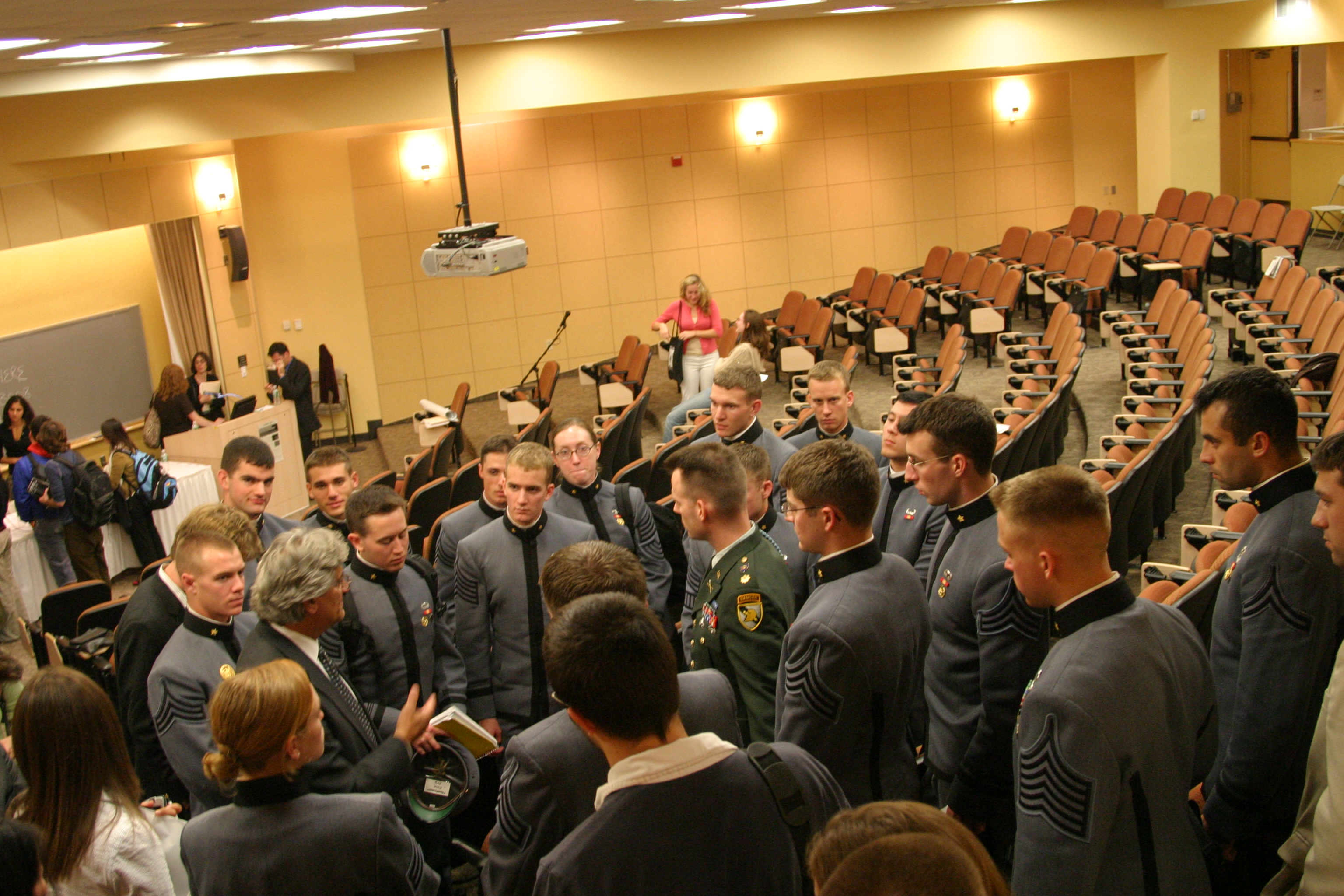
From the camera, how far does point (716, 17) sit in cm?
961

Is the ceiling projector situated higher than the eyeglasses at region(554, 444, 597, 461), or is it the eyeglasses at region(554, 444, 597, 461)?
the ceiling projector

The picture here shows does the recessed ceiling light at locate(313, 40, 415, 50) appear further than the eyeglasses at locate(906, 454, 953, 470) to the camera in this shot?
Yes

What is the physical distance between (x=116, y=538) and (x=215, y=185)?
445cm

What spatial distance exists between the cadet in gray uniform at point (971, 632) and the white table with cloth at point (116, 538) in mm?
5206

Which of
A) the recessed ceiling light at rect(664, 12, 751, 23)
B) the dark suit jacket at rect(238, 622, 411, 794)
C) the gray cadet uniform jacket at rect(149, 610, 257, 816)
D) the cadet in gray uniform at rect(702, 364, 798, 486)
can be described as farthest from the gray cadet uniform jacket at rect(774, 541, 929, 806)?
the recessed ceiling light at rect(664, 12, 751, 23)

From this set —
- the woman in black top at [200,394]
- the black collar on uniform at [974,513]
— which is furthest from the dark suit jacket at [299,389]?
the black collar on uniform at [974,513]

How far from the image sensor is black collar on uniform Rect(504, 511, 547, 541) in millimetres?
3729

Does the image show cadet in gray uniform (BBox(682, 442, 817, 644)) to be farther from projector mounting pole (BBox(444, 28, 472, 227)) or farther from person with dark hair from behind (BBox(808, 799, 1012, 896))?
projector mounting pole (BBox(444, 28, 472, 227))

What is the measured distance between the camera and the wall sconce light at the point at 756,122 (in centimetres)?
1364

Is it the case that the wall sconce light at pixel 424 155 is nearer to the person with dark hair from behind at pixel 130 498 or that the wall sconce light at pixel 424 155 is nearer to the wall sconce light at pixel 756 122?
Result: the wall sconce light at pixel 756 122

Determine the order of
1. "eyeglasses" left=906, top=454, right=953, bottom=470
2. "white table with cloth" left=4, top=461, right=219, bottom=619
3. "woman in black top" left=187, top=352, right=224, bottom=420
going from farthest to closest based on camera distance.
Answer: "woman in black top" left=187, top=352, right=224, bottom=420
"white table with cloth" left=4, top=461, right=219, bottom=619
"eyeglasses" left=906, top=454, right=953, bottom=470

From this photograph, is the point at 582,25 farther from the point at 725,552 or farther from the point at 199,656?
the point at 199,656

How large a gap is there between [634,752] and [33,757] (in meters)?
1.44

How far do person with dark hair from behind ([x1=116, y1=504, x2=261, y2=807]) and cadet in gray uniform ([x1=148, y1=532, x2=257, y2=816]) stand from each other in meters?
0.05
